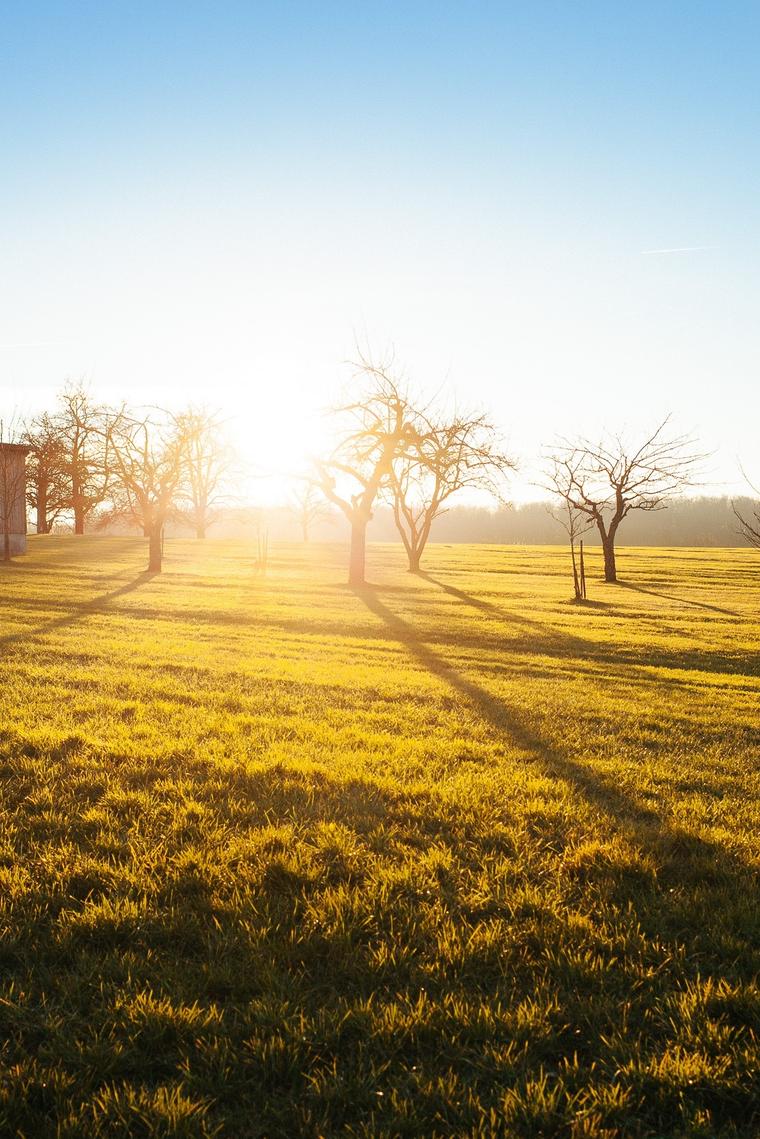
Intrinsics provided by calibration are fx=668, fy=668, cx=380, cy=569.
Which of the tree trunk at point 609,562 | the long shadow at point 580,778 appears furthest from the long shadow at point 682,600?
the long shadow at point 580,778

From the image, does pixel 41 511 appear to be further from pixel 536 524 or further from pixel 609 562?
pixel 536 524

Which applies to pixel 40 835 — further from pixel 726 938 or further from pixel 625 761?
pixel 625 761

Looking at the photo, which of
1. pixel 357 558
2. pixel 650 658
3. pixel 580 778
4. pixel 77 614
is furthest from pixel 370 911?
pixel 357 558

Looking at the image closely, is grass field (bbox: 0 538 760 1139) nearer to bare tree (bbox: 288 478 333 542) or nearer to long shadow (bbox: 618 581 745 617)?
long shadow (bbox: 618 581 745 617)

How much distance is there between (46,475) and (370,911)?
172 ft

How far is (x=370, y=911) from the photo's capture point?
3807mm

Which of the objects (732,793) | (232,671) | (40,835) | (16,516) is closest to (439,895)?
(40,835)

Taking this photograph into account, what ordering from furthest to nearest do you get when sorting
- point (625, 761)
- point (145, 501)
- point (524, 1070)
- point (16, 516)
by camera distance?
point (16, 516) < point (145, 501) < point (625, 761) < point (524, 1070)

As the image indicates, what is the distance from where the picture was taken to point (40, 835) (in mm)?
4676

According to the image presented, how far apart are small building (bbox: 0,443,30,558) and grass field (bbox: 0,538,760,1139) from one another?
32.6 m

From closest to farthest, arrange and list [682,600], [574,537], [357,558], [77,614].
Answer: [77,614] → [682,600] → [357,558] → [574,537]

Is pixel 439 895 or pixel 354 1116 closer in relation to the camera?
pixel 354 1116

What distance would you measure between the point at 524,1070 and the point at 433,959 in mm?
766

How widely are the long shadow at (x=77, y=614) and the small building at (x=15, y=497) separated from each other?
51.8 ft
